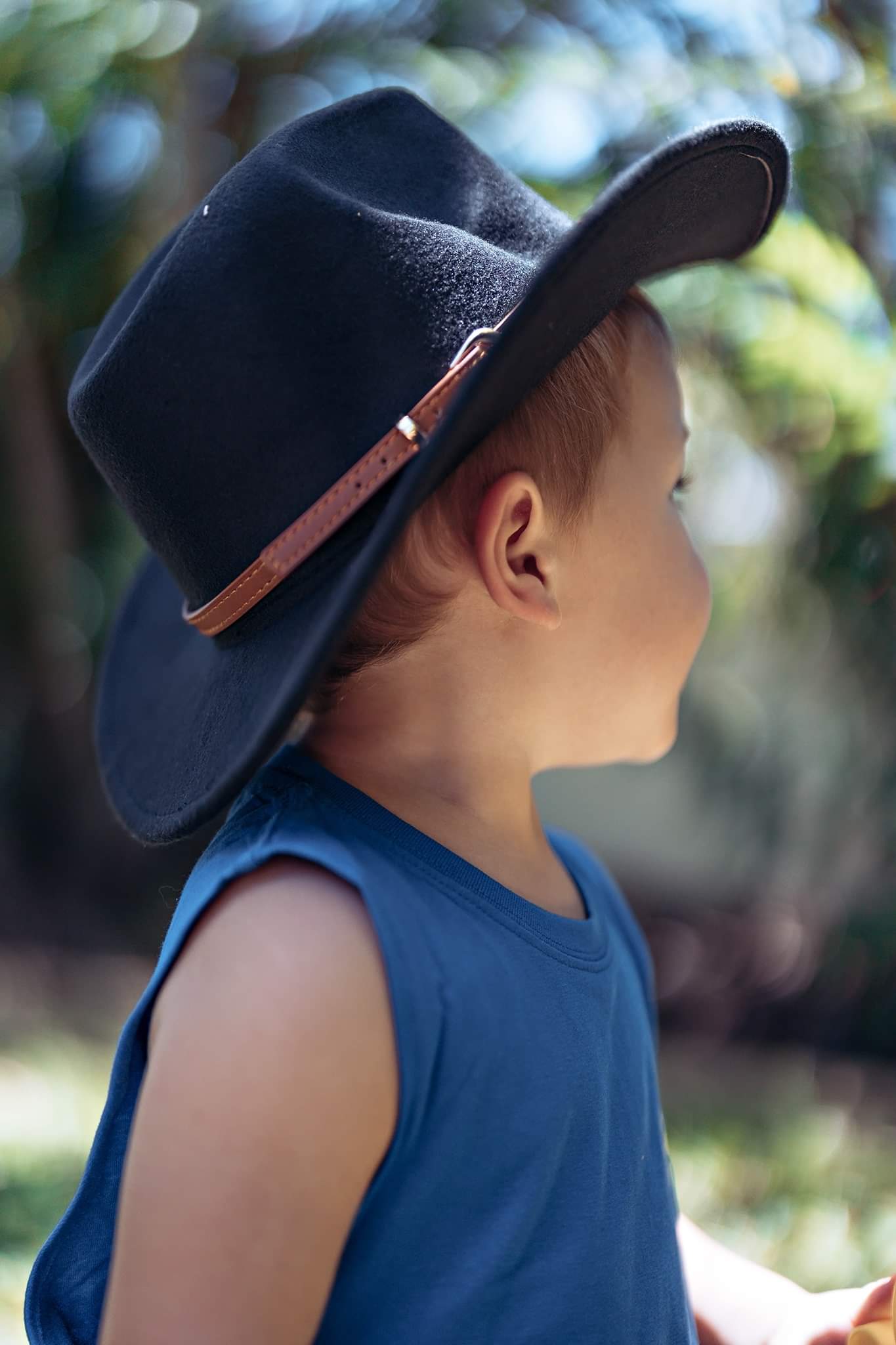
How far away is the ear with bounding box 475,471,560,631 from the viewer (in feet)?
3.45

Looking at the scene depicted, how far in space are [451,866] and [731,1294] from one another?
649 mm

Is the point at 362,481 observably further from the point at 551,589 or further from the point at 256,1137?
the point at 256,1137

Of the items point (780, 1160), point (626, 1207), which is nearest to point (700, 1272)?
point (626, 1207)

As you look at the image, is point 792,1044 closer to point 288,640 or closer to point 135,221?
point 288,640

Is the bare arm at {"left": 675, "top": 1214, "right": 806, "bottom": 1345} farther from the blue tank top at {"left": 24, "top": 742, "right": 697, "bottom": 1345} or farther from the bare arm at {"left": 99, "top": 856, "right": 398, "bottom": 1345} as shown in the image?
the bare arm at {"left": 99, "top": 856, "right": 398, "bottom": 1345}

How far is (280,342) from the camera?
0.95m

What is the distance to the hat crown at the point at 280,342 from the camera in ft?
3.12

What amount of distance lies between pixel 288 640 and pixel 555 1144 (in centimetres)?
46

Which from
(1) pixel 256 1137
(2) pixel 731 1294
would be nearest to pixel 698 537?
(2) pixel 731 1294

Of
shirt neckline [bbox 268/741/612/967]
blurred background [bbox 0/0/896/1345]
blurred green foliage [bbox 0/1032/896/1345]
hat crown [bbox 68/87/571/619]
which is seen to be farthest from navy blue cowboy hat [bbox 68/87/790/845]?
blurred background [bbox 0/0/896/1345]

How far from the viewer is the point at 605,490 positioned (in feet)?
3.77

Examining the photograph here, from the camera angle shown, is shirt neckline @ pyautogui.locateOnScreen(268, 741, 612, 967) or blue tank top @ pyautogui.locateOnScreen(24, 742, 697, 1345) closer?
blue tank top @ pyautogui.locateOnScreen(24, 742, 697, 1345)

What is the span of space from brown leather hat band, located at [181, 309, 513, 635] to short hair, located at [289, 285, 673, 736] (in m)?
0.09

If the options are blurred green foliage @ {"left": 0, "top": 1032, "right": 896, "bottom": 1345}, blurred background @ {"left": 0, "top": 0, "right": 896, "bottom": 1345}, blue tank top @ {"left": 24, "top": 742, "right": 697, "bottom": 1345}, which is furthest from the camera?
blurred background @ {"left": 0, "top": 0, "right": 896, "bottom": 1345}
